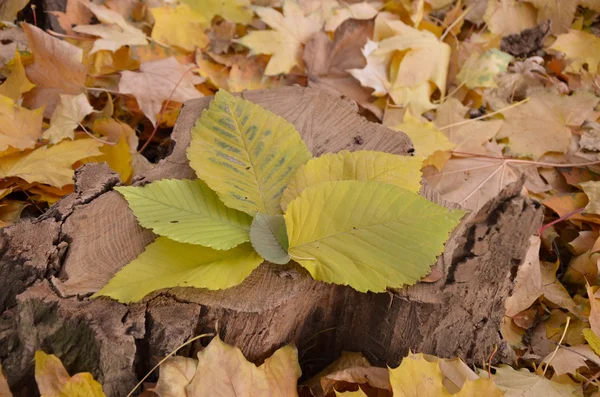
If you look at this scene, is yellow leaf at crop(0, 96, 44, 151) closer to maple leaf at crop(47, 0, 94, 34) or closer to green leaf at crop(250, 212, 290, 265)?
maple leaf at crop(47, 0, 94, 34)

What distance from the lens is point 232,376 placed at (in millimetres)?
926

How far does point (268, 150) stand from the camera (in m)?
1.12

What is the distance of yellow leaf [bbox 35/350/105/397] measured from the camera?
84cm

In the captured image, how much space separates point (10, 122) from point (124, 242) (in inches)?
23.8

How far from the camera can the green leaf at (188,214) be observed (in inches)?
37.2

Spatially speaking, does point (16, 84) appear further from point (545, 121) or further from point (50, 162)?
point (545, 121)

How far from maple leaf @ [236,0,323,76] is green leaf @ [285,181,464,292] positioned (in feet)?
2.79

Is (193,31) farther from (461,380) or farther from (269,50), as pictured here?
(461,380)

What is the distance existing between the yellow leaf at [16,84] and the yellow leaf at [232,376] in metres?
1.03

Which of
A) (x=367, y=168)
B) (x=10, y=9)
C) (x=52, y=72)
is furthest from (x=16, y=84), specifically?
(x=367, y=168)

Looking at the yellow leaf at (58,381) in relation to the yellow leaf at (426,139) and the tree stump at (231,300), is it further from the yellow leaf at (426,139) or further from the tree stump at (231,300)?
→ the yellow leaf at (426,139)

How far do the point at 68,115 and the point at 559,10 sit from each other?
182 centimetres

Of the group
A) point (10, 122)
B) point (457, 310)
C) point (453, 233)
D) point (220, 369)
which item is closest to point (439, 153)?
point (453, 233)

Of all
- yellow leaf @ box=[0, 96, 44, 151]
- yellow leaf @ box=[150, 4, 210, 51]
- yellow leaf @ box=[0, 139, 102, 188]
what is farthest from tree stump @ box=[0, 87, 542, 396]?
yellow leaf @ box=[150, 4, 210, 51]
